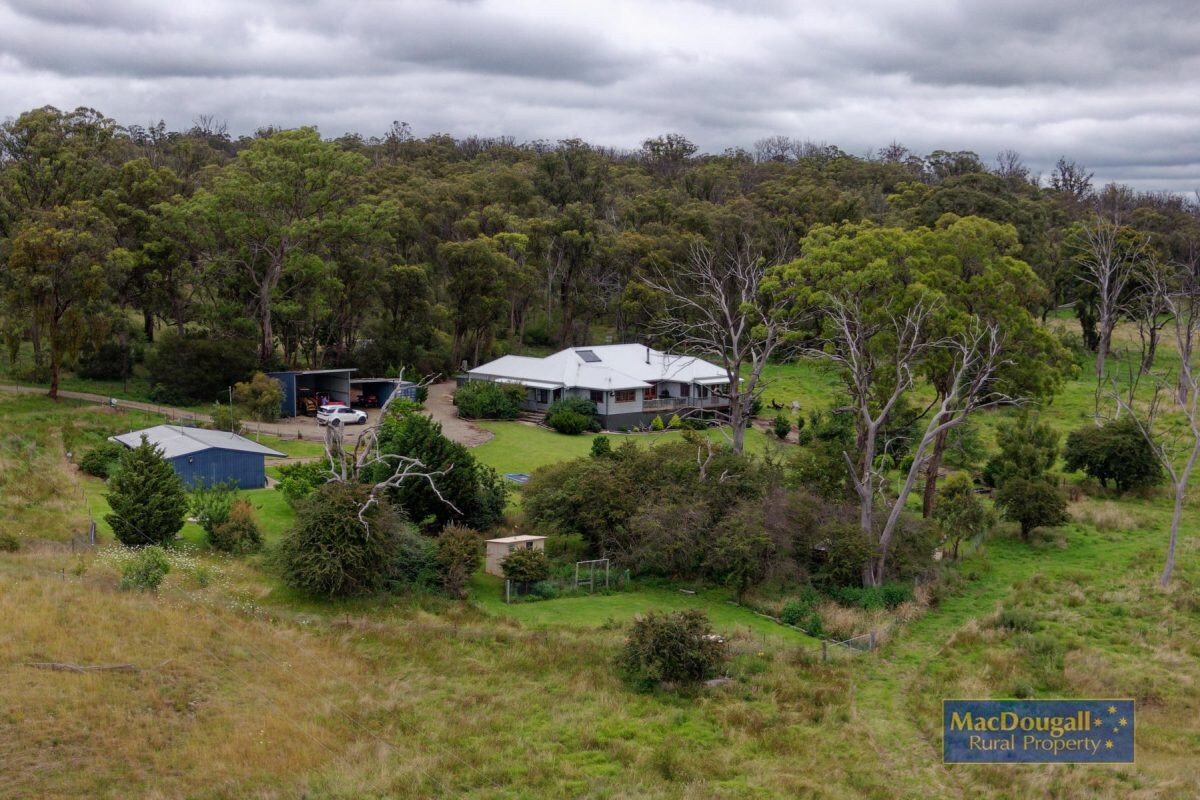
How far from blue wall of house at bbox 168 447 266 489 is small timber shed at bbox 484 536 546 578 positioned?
9656 mm

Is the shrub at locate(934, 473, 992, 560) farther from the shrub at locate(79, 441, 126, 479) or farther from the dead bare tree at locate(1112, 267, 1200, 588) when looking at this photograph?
the shrub at locate(79, 441, 126, 479)

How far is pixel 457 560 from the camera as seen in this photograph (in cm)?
2442

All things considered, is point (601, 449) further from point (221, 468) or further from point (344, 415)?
point (344, 415)

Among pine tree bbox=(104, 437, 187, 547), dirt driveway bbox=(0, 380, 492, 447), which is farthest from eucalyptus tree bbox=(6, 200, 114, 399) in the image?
pine tree bbox=(104, 437, 187, 547)

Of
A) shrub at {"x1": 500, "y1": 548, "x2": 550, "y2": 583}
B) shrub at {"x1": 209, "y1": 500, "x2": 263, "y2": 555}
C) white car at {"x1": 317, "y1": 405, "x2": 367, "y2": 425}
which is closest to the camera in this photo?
shrub at {"x1": 500, "y1": 548, "x2": 550, "y2": 583}

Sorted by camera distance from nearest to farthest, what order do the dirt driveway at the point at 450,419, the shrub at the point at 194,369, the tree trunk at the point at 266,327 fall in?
the dirt driveway at the point at 450,419 < the shrub at the point at 194,369 < the tree trunk at the point at 266,327

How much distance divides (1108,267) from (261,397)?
39.9 m

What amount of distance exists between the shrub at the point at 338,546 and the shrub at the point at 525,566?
287 centimetres

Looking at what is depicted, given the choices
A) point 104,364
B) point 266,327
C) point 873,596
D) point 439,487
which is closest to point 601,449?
point 439,487

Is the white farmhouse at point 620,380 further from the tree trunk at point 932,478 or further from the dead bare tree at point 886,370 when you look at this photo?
the tree trunk at point 932,478

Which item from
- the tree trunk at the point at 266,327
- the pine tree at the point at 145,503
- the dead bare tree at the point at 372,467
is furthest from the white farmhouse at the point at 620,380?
the pine tree at the point at 145,503

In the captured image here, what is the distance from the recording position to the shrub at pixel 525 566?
2494 centimetres

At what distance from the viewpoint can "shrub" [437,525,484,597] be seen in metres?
24.4

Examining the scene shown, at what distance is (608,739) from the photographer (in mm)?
17469
